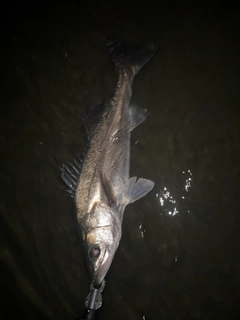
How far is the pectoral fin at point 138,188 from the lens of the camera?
2.24m

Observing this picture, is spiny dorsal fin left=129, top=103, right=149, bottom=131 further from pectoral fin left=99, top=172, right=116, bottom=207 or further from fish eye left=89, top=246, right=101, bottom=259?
fish eye left=89, top=246, right=101, bottom=259

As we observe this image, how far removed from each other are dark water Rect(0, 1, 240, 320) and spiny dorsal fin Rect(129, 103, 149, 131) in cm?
13

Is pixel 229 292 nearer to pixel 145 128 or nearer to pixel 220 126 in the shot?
pixel 220 126

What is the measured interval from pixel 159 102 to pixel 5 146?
1650 mm

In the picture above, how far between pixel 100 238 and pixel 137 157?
0.90 m

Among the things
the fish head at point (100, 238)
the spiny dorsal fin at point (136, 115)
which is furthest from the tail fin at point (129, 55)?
the fish head at point (100, 238)

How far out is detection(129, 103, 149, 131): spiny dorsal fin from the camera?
7.94 ft

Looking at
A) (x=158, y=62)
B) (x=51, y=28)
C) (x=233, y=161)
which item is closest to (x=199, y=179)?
(x=233, y=161)

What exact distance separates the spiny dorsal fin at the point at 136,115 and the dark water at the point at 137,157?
0.13 meters

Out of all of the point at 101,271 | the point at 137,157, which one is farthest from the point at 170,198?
the point at 101,271

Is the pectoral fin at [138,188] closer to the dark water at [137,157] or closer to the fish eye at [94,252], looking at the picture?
the dark water at [137,157]

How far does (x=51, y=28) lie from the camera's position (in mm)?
2842

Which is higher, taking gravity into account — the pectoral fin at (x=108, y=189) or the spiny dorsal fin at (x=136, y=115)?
the spiny dorsal fin at (x=136, y=115)

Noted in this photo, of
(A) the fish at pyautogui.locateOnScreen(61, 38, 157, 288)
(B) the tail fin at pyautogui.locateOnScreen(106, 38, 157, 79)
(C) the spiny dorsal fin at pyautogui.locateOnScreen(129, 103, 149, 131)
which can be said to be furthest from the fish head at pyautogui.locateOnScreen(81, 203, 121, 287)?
(B) the tail fin at pyautogui.locateOnScreen(106, 38, 157, 79)
